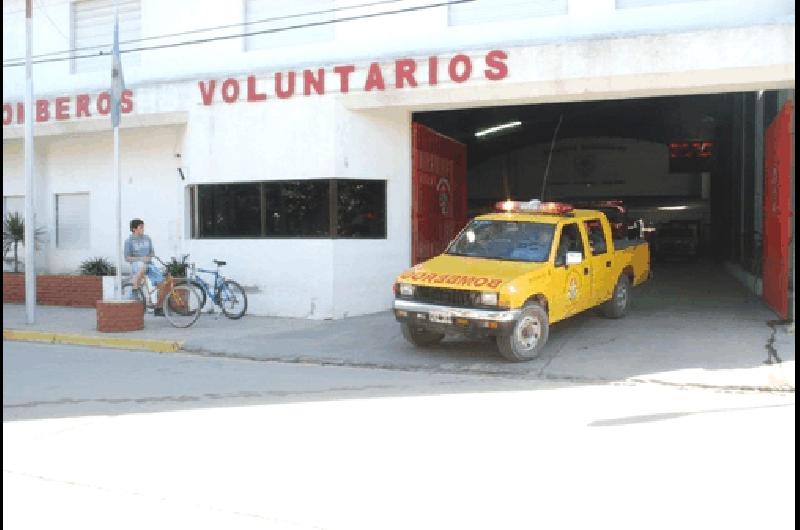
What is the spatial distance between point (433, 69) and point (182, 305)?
19.2 ft

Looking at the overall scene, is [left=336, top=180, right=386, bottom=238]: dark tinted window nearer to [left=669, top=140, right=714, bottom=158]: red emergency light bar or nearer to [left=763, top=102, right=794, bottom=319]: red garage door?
[left=763, top=102, right=794, bottom=319]: red garage door

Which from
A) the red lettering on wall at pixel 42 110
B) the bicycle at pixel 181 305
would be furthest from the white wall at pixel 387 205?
the red lettering on wall at pixel 42 110

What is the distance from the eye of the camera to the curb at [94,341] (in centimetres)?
1228

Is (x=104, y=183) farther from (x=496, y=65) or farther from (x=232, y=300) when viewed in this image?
(x=496, y=65)

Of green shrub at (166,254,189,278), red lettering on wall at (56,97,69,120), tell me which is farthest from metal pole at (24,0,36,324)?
green shrub at (166,254,189,278)

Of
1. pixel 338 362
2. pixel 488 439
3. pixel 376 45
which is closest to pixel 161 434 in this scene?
pixel 488 439

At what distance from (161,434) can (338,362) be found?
4246 millimetres

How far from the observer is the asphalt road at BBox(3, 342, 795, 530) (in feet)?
16.3

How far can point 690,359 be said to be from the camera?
33.9 ft

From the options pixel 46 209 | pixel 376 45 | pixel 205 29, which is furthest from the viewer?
pixel 46 209

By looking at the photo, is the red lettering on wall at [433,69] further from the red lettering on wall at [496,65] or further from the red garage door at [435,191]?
the red garage door at [435,191]

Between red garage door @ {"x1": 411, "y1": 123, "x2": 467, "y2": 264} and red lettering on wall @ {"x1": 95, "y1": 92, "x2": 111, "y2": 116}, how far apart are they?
20.4 ft

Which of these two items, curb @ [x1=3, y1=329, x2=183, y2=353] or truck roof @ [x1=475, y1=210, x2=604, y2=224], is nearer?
truck roof @ [x1=475, y1=210, x2=604, y2=224]

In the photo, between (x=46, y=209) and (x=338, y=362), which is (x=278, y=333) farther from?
(x=46, y=209)
